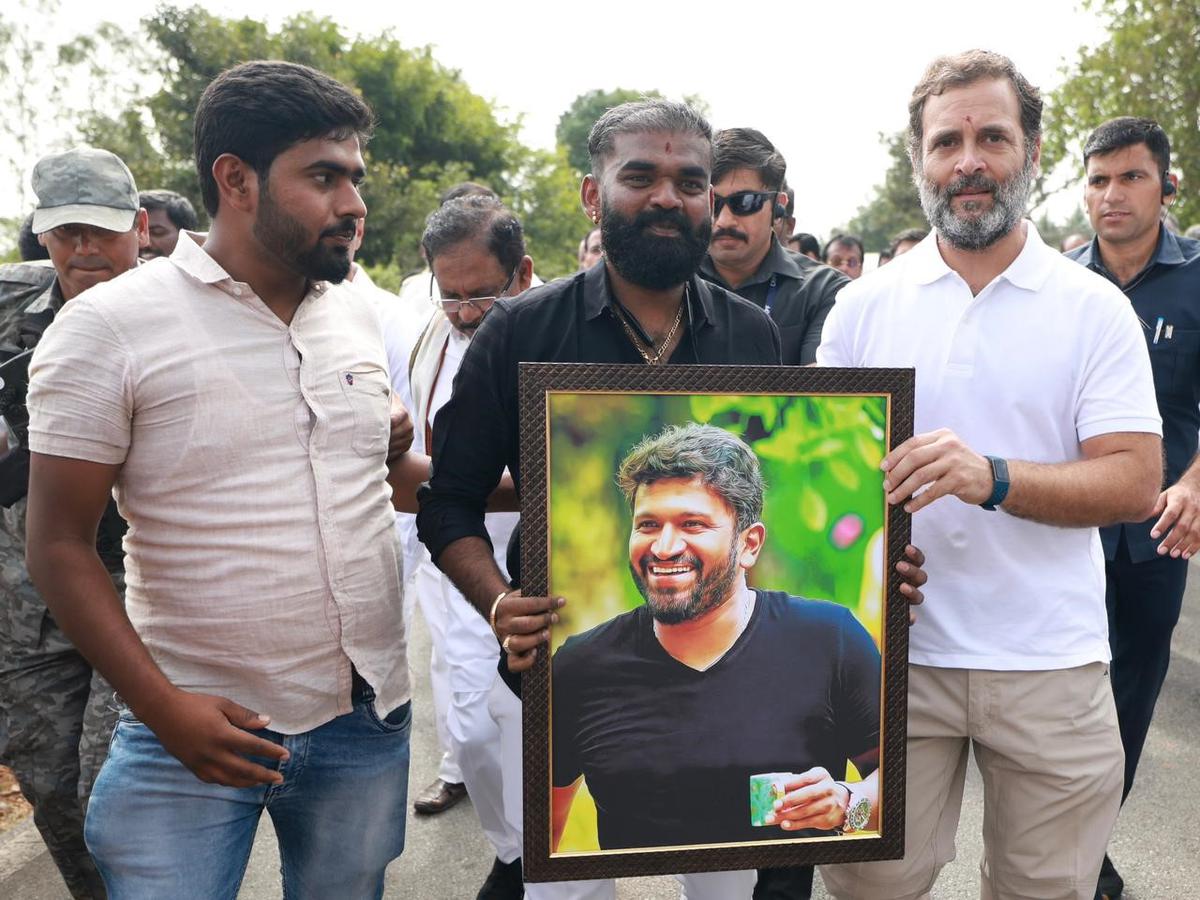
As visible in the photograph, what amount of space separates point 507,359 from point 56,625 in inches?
71.4

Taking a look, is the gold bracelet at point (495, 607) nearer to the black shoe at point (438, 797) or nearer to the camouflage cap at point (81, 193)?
the camouflage cap at point (81, 193)

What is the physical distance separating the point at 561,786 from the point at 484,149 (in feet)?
Answer: 110

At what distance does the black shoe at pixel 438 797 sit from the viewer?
4488 mm

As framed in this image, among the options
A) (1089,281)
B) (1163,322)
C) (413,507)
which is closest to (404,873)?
(413,507)

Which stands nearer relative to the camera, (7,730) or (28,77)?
(7,730)

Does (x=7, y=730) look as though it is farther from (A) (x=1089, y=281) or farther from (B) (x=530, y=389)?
(A) (x=1089, y=281)

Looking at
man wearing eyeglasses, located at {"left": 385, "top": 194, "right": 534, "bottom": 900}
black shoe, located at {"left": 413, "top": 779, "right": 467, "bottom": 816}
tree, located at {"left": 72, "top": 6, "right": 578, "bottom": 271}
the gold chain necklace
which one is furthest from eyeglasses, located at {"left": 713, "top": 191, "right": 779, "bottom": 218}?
tree, located at {"left": 72, "top": 6, "right": 578, "bottom": 271}

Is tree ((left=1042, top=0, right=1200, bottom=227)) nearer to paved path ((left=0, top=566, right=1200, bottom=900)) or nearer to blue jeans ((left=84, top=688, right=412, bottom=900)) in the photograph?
paved path ((left=0, top=566, right=1200, bottom=900))

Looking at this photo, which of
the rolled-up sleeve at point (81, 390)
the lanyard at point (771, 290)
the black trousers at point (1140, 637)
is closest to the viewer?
the rolled-up sleeve at point (81, 390)

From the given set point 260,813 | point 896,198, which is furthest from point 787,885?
point 896,198

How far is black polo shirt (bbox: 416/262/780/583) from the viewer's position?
2.40 m

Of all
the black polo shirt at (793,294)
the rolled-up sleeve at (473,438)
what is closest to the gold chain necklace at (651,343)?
the rolled-up sleeve at (473,438)

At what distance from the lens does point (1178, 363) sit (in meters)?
4.04

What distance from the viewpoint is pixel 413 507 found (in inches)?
112
